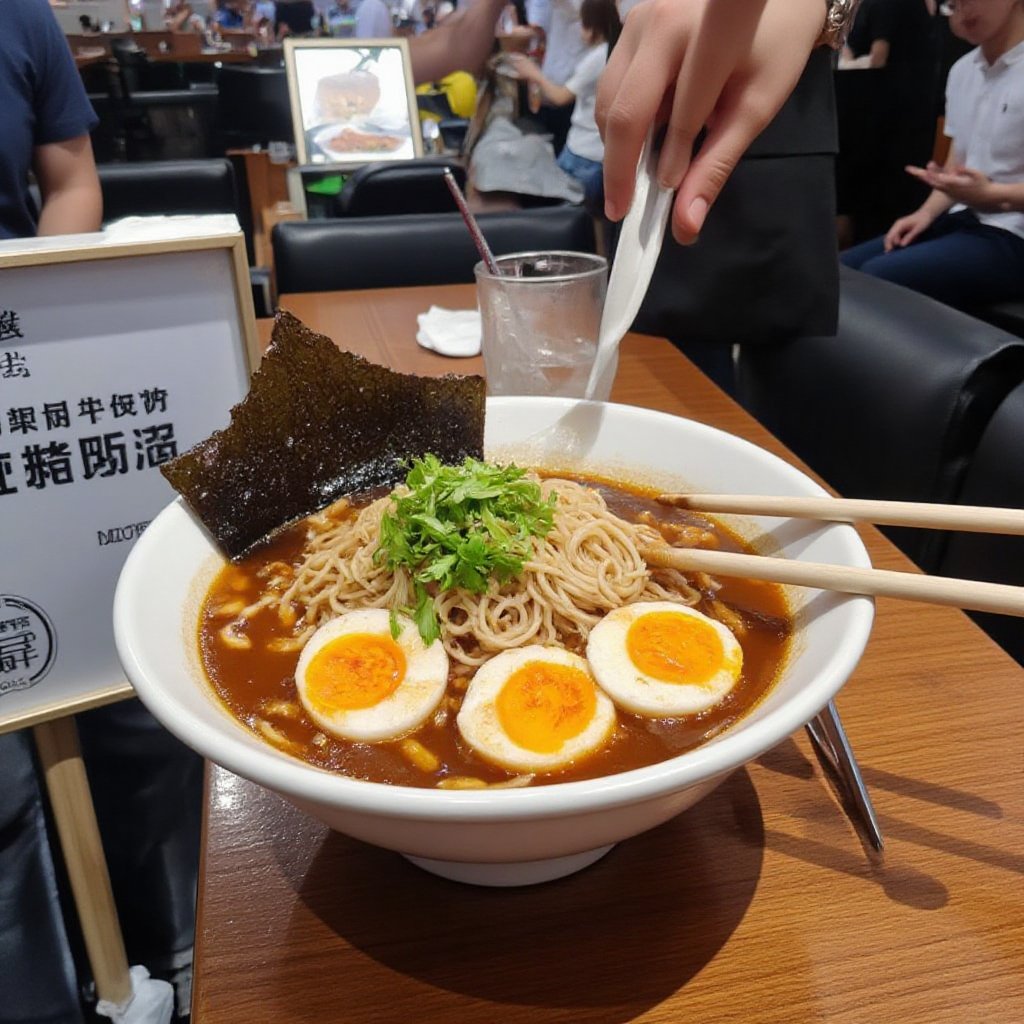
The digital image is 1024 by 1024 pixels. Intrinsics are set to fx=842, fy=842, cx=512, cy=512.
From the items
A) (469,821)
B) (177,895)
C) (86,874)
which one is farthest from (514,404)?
(177,895)

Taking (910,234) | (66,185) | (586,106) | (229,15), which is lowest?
(910,234)

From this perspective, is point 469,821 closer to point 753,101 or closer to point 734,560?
point 734,560

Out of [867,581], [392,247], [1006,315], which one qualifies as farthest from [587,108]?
[867,581]

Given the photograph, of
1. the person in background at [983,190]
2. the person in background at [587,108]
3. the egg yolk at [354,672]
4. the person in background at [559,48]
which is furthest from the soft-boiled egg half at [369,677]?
the person in background at [559,48]

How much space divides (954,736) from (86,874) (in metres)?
1.39

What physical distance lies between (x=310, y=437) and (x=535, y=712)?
601 millimetres

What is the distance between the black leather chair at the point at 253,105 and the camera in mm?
7434

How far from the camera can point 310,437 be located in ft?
Answer: 4.24

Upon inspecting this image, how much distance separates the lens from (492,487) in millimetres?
1101

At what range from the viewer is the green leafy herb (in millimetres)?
1032

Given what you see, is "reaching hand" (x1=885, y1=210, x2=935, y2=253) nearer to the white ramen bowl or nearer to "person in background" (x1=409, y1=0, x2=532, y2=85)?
"person in background" (x1=409, y1=0, x2=532, y2=85)

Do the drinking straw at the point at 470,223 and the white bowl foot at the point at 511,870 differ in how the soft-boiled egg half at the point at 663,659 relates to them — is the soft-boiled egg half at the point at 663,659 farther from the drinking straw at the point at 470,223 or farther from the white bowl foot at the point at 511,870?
the drinking straw at the point at 470,223

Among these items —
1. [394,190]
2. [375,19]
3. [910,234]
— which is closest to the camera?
[910,234]

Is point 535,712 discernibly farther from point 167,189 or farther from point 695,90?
point 167,189
